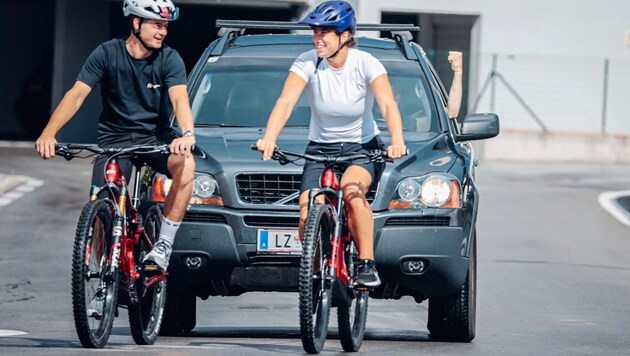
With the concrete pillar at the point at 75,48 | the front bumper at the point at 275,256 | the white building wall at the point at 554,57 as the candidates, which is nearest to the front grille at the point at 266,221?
the front bumper at the point at 275,256

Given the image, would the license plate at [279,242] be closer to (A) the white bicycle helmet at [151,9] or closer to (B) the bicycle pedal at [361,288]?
(B) the bicycle pedal at [361,288]

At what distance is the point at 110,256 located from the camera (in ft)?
29.1

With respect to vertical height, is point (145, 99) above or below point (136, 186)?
above

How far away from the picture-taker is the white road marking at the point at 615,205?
22172 millimetres

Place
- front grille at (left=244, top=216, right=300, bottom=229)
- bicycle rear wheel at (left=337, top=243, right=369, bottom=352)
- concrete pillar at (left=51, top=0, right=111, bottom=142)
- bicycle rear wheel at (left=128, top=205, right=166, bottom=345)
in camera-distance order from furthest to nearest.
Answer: concrete pillar at (left=51, top=0, right=111, bottom=142) → front grille at (left=244, top=216, right=300, bottom=229) → bicycle rear wheel at (left=128, top=205, right=166, bottom=345) → bicycle rear wheel at (left=337, top=243, right=369, bottom=352)

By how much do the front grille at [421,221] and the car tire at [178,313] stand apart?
1.46 metres

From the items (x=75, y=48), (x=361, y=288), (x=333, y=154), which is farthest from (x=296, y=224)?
(x=75, y=48)

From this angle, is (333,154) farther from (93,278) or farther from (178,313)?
(178,313)

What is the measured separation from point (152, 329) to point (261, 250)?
0.75m

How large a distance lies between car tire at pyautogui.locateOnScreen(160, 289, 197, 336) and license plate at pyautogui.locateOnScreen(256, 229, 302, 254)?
91 centimetres

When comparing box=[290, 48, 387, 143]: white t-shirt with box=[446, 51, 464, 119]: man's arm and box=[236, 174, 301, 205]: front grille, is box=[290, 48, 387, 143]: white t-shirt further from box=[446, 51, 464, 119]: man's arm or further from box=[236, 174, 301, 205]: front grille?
box=[446, 51, 464, 119]: man's arm

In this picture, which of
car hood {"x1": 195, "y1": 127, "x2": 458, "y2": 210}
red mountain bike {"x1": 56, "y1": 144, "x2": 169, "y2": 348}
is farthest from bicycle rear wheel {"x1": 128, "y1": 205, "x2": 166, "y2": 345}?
car hood {"x1": 195, "y1": 127, "x2": 458, "y2": 210}

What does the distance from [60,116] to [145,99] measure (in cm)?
48

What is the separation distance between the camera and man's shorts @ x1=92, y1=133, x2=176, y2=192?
9.12 meters
